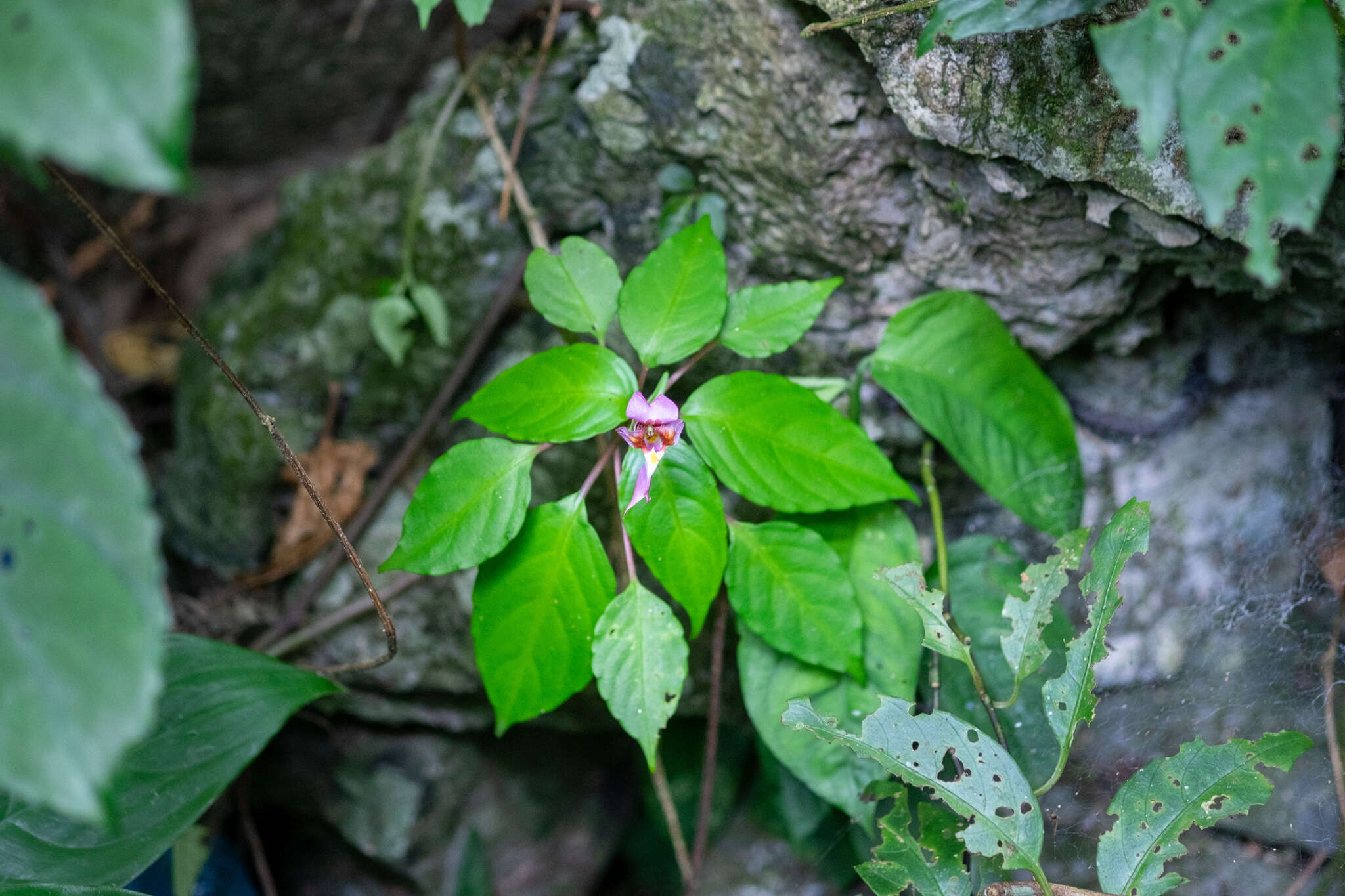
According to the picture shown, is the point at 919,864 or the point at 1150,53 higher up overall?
the point at 1150,53

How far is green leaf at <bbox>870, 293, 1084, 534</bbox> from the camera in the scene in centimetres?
122

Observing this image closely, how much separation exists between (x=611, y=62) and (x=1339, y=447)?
1359 mm

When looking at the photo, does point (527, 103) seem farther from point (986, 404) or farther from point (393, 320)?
point (986, 404)

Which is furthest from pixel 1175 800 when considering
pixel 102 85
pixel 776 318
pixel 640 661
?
pixel 102 85

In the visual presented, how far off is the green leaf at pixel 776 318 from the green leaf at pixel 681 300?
1.8 inches

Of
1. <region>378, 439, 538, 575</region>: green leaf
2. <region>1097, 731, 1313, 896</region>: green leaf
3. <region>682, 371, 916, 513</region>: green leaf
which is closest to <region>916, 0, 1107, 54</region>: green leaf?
<region>682, 371, 916, 513</region>: green leaf

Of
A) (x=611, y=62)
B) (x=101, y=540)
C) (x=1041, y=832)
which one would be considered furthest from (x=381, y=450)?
(x=1041, y=832)

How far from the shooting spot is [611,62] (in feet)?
4.63

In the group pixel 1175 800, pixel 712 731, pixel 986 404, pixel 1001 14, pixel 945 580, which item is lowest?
pixel 712 731

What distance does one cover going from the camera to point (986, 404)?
122cm

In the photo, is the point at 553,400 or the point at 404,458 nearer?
the point at 553,400

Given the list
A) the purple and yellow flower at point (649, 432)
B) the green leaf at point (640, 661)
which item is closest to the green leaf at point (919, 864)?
the green leaf at point (640, 661)

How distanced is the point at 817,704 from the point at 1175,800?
0.44 metres

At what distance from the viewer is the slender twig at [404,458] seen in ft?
5.08
